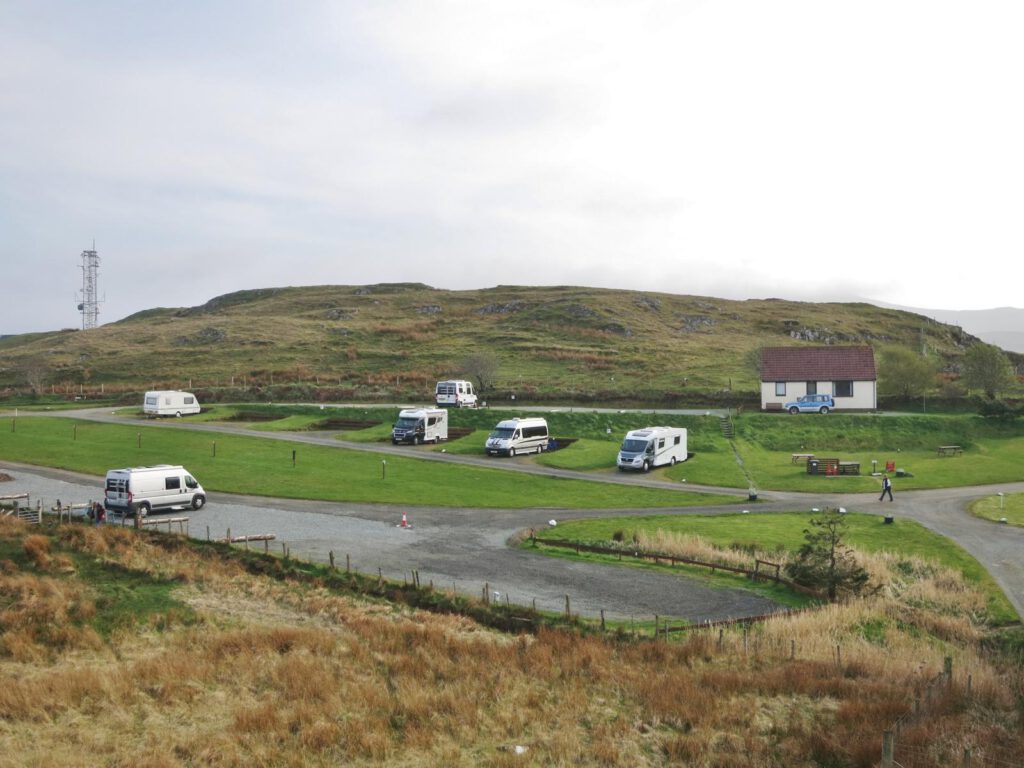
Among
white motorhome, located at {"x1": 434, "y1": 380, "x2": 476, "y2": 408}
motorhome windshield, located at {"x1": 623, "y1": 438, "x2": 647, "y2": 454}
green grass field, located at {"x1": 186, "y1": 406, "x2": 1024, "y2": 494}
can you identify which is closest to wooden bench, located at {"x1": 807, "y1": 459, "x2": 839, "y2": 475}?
green grass field, located at {"x1": 186, "y1": 406, "x2": 1024, "y2": 494}

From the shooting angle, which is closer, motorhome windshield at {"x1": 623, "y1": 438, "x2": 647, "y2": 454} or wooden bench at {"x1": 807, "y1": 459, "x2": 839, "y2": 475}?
wooden bench at {"x1": 807, "y1": 459, "x2": 839, "y2": 475}

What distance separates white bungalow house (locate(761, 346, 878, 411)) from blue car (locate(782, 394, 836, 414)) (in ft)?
1.97

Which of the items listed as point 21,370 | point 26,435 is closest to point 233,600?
point 26,435

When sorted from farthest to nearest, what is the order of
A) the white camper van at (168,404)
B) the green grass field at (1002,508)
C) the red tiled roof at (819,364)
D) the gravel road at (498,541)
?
the white camper van at (168,404) < the red tiled roof at (819,364) < the green grass field at (1002,508) < the gravel road at (498,541)

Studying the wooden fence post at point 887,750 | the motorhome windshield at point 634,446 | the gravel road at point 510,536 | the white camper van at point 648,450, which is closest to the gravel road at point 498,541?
the gravel road at point 510,536

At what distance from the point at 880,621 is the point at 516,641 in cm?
1122

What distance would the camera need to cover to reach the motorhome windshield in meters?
48.4

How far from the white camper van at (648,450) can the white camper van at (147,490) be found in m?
24.7

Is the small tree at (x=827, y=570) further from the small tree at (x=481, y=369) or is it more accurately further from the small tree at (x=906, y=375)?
the small tree at (x=481, y=369)

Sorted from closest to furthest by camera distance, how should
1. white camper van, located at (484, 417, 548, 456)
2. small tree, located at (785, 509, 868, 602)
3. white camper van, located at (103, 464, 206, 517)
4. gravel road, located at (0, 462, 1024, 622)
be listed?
gravel road, located at (0, 462, 1024, 622)
small tree, located at (785, 509, 868, 602)
white camper van, located at (103, 464, 206, 517)
white camper van, located at (484, 417, 548, 456)

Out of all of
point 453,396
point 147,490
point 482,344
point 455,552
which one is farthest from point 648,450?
point 482,344

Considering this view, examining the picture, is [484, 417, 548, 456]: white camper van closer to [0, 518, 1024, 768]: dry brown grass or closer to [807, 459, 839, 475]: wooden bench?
[807, 459, 839, 475]: wooden bench

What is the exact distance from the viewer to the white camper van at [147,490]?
114 ft

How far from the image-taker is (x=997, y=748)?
1455cm
